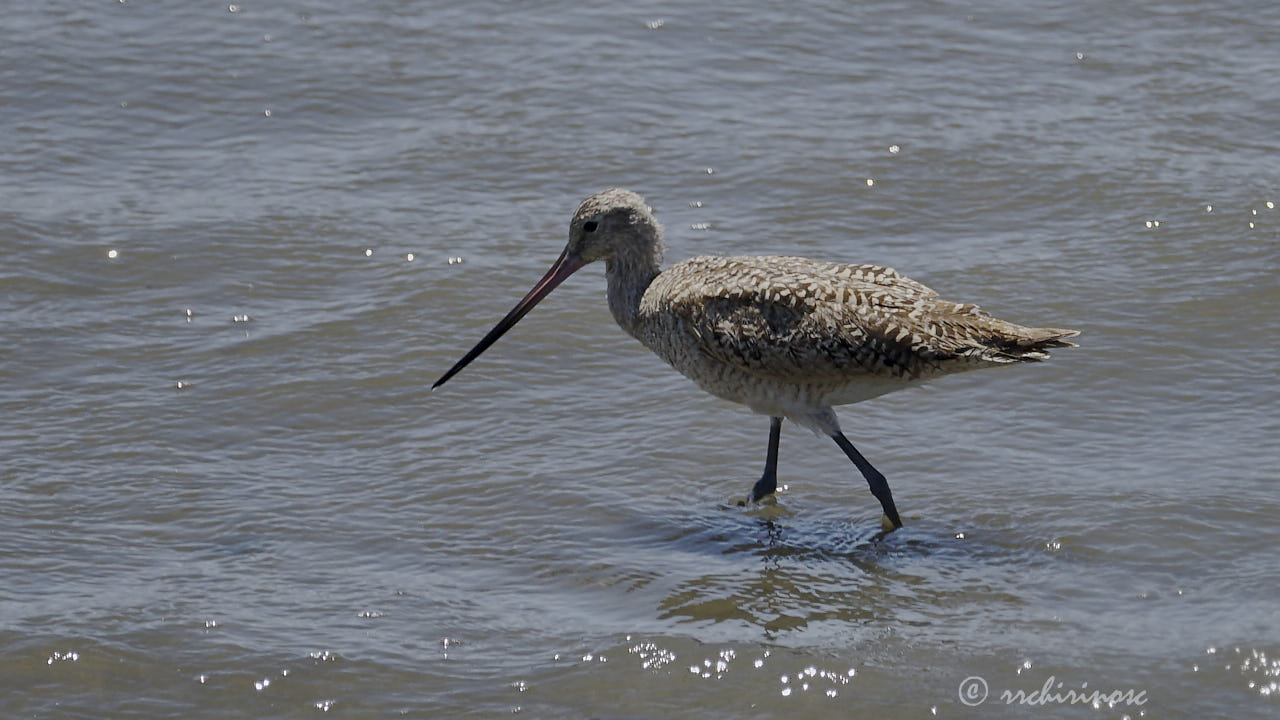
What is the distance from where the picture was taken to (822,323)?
602 centimetres

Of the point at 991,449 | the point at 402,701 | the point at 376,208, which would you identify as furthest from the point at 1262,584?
the point at 376,208

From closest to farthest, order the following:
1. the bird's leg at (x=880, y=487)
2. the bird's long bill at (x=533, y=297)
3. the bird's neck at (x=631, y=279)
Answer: the bird's leg at (x=880, y=487) → the bird's neck at (x=631, y=279) → the bird's long bill at (x=533, y=297)

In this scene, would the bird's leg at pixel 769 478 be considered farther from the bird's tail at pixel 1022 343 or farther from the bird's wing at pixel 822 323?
the bird's tail at pixel 1022 343

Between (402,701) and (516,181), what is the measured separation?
4.54m

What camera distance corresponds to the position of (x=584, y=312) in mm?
7902

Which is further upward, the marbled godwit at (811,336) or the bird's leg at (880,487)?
the marbled godwit at (811,336)

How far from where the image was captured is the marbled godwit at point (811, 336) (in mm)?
5895

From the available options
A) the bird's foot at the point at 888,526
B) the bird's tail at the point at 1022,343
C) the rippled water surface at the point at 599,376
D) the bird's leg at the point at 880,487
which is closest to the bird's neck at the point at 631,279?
the rippled water surface at the point at 599,376

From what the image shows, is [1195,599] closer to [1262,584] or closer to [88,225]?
[1262,584]

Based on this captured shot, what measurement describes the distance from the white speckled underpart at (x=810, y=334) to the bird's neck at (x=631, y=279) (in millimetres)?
97

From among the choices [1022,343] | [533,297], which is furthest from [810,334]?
[533,297]

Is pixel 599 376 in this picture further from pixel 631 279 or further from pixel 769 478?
pixel 769 478

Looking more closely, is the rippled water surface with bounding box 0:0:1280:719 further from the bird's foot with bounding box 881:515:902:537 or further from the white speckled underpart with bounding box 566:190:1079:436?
the white speckled underpart with bounding box 566:190:1079:436

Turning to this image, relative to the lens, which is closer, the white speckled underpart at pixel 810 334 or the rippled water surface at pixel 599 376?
the rippled water surface at pixel 599 376
